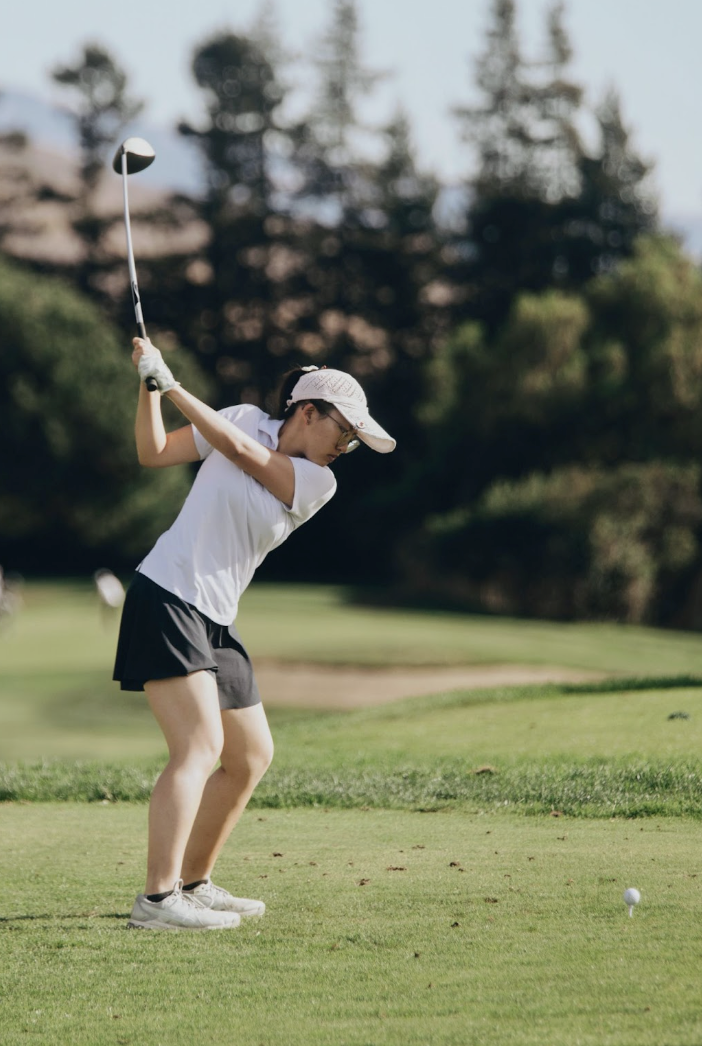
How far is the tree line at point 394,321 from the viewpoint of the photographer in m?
41.8

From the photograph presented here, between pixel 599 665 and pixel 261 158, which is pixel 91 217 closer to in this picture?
pixel 261 158

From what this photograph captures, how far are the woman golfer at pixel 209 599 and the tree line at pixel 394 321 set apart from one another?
31192 mm

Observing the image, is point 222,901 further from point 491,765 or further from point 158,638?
point 491,765

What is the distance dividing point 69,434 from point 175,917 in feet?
140

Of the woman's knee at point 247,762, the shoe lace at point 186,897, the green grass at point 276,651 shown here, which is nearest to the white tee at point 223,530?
the woman's knee at point 247,762

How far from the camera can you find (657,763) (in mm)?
9016

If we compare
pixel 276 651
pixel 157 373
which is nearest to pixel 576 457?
pixel 276 651

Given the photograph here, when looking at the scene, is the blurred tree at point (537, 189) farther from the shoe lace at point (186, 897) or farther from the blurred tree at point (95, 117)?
the shoe lace at point (186, 897)

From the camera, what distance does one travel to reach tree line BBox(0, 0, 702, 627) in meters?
41.8

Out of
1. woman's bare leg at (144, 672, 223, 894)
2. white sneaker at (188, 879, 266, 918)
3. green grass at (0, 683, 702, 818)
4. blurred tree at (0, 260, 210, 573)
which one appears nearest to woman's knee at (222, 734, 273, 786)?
woman's bare leg at (144, 672, 223, 894)

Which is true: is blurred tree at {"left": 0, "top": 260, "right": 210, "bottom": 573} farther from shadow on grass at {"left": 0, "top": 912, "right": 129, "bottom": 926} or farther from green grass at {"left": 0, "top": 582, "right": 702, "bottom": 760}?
shadow on grass at {"left": 0, "top": 912, "right": 129, "bottom": 926}

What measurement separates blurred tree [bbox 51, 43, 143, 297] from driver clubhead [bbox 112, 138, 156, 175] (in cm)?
4986

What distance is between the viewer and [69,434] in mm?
46562

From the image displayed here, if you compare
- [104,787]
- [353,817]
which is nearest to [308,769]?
[104,787]
